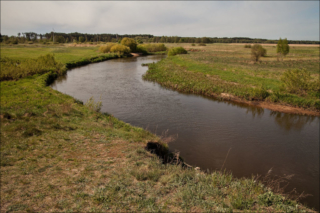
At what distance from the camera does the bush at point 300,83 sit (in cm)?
1934

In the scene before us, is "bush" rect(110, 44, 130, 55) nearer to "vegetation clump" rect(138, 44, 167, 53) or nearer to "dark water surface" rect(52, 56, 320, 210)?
"vegetation clump" rect(138, 44, 167, 53)

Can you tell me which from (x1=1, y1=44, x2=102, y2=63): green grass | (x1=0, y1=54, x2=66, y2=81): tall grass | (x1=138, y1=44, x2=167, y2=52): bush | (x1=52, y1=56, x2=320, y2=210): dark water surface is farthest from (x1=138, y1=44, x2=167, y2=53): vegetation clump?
(x1=52, y1=56, x2=320, y2=210): dark water surface

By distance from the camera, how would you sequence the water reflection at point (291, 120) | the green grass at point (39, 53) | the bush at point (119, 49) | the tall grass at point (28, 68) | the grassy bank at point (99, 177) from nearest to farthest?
the grassy bank at point (99, 177) → the water reflection at point (291, 120) → the tall grass at point (28, 68) → the green grass at point (39, 53) → the bush at point (119, 49)

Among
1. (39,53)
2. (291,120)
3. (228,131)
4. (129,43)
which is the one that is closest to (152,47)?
(129,43)

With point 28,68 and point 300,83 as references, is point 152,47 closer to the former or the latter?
point 28,68

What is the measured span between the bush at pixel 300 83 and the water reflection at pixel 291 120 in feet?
14.7

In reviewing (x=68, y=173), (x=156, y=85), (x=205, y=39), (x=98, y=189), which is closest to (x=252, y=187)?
(x=98, y=189)

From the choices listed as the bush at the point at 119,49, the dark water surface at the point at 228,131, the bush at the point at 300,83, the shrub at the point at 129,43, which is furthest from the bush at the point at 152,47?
the bush at the point at 300,83

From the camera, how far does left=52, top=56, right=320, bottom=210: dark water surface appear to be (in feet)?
32.6

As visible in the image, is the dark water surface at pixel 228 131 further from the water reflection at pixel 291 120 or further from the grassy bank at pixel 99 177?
the grassy bank at pixel 99 177

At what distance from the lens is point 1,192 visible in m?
5.71

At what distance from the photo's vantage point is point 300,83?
19.6 metres

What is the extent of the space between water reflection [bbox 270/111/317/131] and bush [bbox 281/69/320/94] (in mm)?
4472

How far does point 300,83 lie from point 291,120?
594 centimetres
